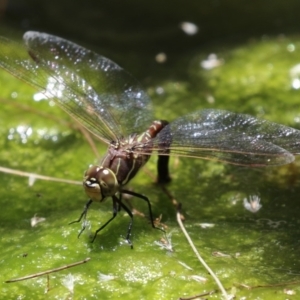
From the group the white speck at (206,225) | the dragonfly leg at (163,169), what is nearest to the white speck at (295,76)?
the dragonfly leg at (163,169)

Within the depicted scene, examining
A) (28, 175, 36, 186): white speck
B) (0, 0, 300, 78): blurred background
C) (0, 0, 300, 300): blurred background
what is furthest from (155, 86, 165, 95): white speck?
(28, 175, 36, 186): white speck

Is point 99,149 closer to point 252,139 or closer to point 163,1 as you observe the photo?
point 252,139

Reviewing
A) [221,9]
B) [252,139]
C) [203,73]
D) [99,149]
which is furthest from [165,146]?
[221,9]

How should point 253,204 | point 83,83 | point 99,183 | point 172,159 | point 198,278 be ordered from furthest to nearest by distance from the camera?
point 172,159, point 83,83, point 253,204, point 99,183, point 198,278

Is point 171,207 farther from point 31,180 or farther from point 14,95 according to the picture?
point 14,95

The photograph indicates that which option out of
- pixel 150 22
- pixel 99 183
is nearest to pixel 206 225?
pixel 99 183

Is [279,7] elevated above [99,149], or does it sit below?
above

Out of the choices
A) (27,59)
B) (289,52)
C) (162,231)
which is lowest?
(162,231)
